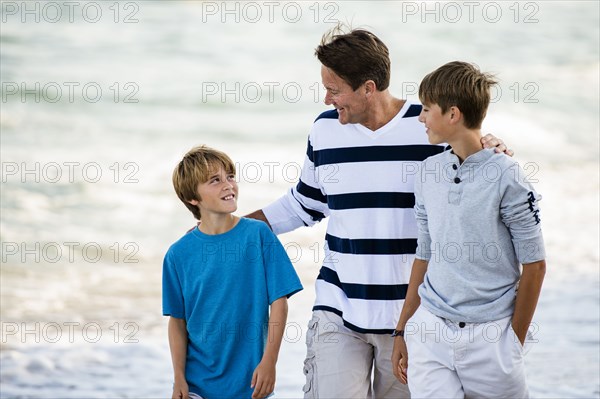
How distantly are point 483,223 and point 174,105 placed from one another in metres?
8.32

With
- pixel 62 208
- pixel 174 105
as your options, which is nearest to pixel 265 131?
pixel 174 105

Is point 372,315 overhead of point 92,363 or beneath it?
overhead

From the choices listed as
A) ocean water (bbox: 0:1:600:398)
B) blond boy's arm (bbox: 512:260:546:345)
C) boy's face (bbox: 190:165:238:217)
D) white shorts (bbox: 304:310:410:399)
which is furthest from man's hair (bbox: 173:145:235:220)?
ocean water (bbox: 0:1:600:398)

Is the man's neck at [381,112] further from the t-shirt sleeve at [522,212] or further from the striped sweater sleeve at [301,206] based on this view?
the t-shirt sleeve at [522,212]

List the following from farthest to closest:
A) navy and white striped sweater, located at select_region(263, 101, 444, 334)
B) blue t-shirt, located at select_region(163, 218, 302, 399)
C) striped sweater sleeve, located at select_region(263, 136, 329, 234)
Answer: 1. striped sweater sleeve, located at select_region(263, 136, 329, 234)
2. navy and white striped sweater, located at select_region(263, 101, 444, 334)
3. blue t-shirt, located at select_region(163, 218, 302, 399)

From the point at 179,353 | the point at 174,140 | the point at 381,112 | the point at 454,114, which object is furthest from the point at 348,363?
the point at 174,140

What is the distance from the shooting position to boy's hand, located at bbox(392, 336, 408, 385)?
273 centimetres

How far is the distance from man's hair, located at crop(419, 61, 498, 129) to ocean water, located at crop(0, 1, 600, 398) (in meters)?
2.75

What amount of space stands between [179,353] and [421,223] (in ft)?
2.77

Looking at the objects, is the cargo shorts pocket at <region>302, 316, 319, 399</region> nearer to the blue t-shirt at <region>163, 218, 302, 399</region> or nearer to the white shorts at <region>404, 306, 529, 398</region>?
the blue t-shirt at <region>163, 218, 302, 399</region>

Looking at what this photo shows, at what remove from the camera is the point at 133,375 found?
536cm

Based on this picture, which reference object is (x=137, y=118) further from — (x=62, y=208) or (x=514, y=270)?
(x=514, y=270)

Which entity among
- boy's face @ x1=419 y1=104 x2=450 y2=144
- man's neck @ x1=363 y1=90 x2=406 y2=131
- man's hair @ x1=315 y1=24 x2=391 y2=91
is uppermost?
man's hair @ x1=315 y1=24 x2=391 y2=91

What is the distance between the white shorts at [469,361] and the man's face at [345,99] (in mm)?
770
